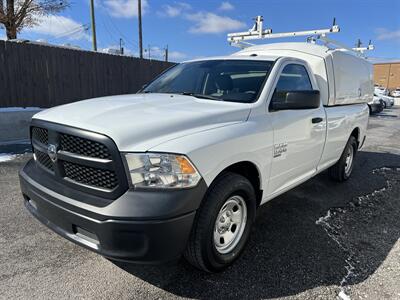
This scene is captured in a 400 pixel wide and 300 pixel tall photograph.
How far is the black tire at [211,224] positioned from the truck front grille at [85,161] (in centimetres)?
65

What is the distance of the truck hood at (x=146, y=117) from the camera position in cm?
222

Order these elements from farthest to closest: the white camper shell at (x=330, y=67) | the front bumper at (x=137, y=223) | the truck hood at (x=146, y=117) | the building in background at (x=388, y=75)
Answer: the building in background at (x=388, y=75)
the white camper shell at (x=330, y=67)
the truck hood at (x=146, y=117)
the front bumper at (x=137, y=223)

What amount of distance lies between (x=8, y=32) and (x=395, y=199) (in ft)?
62.8

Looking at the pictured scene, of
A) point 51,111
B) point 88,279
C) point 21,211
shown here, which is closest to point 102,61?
point 21,211

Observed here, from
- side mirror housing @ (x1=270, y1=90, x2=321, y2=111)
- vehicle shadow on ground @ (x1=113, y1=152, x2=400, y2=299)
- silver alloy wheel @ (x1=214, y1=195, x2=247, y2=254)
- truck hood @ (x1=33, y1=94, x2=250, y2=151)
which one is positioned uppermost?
side mirror housing @ (x1=270, y1=90, x2=321, y2=111)

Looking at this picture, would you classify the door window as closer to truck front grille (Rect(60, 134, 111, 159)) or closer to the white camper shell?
the white camper shell

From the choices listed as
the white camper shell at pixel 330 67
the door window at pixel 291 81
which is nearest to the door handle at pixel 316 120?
the door window at pixel 291 81

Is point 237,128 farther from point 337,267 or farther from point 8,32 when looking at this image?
point 8,32

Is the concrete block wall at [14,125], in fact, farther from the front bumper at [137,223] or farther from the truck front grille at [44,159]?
the front bumper at [137,223]

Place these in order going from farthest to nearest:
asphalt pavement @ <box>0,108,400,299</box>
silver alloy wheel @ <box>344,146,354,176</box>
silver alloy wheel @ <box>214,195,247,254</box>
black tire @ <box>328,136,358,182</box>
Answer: silver alloy wheel @ <box>344,146,354,176</box>, black tire @ <box>328,136,358,182</box>, silver alloy wheel @ <box>214,195,247,254</box>, asphalt pavement @ <box>0,108,400,299</box>

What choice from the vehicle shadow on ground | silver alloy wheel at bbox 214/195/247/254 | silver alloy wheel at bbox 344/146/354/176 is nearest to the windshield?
silver alloy wheel at bbox 214/195/247/254

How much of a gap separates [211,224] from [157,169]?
645 millimetres

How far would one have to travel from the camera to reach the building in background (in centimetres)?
6606

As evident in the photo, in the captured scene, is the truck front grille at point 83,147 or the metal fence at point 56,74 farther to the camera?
the metal fence at point 56,74
